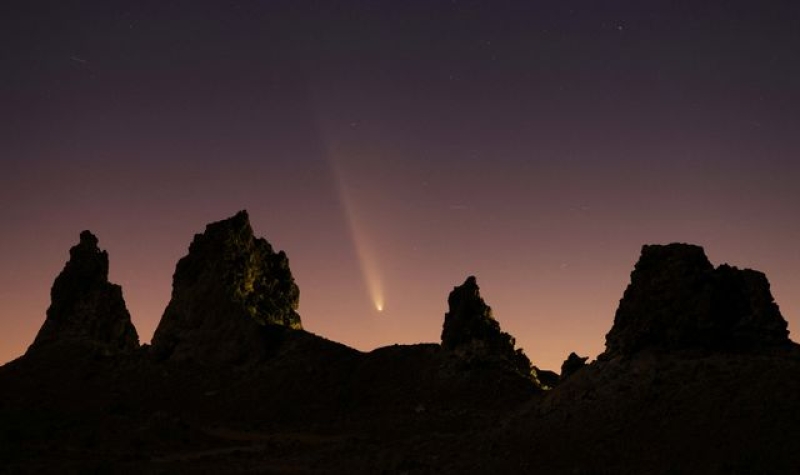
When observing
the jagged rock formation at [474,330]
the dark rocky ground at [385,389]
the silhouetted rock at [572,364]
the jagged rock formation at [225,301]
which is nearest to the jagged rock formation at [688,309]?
the dark rocky ground at [385,389]

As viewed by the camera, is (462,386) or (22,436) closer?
(22,436)

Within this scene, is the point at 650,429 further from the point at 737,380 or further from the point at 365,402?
the point at 365,402

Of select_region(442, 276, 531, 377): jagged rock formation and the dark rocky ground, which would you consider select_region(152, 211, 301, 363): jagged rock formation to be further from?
select_region(442, 276, 531, 377): jagged rock formation

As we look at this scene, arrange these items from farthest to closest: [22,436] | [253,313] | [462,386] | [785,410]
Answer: [253,313] → [462,386] → [22,436] → [785,410]

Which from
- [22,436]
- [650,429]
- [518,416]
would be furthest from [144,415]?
[650,429]

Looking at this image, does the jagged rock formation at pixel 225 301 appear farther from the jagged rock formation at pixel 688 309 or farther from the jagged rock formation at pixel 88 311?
the jagged rock formation at pixel 688 309

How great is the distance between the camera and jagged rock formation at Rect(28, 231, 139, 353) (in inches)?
2968

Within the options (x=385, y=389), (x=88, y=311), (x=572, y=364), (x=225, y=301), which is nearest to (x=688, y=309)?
(x=572, y=364)

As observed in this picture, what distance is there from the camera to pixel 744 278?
36.8m

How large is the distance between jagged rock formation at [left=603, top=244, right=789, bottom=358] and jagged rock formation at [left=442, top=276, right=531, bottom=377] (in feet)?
112

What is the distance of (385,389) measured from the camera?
67.4 metres

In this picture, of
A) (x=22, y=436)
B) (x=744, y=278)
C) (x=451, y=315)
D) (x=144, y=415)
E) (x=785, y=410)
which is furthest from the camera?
(x=451, y=315)

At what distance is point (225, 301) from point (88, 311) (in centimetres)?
1702

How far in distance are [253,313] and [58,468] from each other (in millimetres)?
44895
